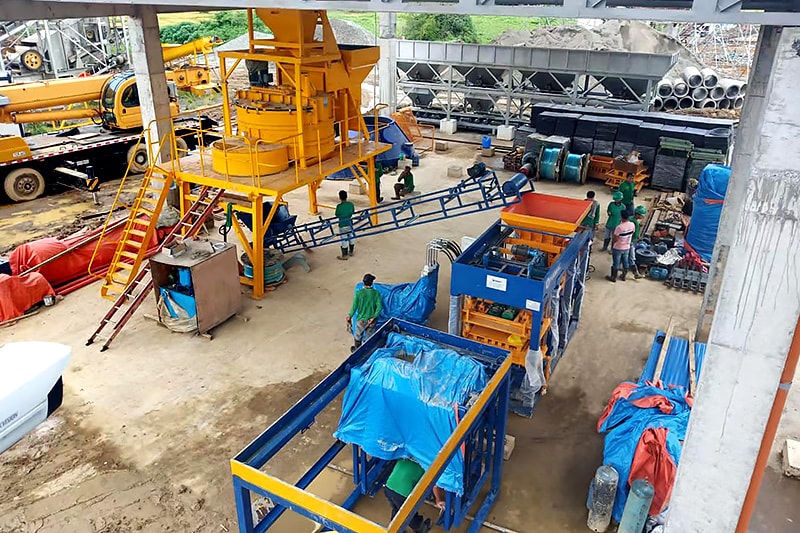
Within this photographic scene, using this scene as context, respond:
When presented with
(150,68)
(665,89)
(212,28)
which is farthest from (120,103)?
(212,28)

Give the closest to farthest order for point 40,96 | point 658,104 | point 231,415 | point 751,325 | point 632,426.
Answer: point 751,325
point 632,426
point 231,415
point 40,96
point 658,104

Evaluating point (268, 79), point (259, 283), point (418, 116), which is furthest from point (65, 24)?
point (259, 283)

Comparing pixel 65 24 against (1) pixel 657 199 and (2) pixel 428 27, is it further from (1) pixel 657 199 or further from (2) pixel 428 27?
(1) pixel 657 199

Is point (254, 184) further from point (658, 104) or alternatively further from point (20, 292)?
point (658, 104)

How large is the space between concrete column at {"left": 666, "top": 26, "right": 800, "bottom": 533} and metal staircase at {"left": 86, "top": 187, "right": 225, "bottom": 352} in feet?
27.4

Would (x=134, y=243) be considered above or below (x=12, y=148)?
below

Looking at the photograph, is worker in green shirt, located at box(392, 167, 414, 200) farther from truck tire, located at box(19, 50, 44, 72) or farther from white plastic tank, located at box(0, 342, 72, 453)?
truck tire, located at box(19, 50, 44, 72)

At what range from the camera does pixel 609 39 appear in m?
29.1

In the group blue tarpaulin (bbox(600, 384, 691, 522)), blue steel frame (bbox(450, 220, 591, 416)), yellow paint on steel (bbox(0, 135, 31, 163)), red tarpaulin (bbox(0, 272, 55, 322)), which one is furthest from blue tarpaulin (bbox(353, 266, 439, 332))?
yellow paint on steel (bbox(0, 135, 31, 163))

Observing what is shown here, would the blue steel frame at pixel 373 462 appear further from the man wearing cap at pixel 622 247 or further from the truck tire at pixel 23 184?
the truck tire at pixel 23 184

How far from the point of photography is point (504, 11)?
5.42 meters

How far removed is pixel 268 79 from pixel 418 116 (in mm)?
13889

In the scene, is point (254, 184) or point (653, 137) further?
point (653, 137)

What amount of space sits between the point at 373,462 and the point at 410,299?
329 cm
